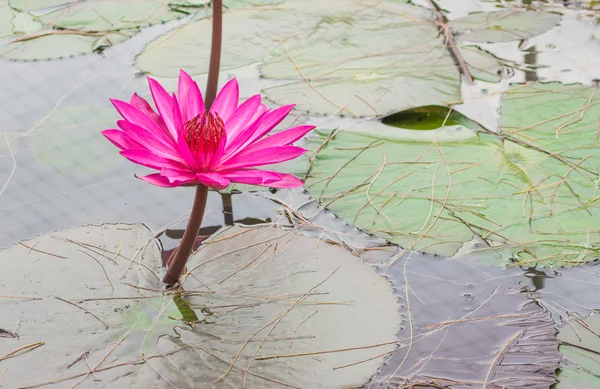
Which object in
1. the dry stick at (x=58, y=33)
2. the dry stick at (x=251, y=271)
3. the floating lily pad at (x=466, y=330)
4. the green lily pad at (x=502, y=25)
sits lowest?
the floating lily pad at (x=466, y=330)

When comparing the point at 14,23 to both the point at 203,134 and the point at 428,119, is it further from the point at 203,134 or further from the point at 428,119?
the point at 203,134

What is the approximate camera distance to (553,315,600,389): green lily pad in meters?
1.57

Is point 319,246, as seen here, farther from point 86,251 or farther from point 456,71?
point 456,71

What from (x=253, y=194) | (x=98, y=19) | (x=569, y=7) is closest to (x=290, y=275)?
(x=253, y=194)

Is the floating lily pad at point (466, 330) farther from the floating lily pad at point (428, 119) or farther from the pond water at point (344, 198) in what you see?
the floating lily pad at point (428, 119)

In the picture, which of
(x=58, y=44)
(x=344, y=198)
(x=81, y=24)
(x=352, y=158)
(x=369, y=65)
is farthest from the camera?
(x=81, y=24)

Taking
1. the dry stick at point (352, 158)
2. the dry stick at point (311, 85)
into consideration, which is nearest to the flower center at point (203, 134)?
the dry stick at point (352, 158)

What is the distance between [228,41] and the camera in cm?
280

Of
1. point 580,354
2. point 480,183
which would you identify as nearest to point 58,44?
point 480,183

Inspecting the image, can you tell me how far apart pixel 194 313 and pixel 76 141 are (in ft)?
2.90

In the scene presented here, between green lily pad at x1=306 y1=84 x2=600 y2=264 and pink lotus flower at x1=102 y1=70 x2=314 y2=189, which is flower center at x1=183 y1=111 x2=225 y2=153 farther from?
green lily pad at x1=306 y1=84 x2=600 y2=264

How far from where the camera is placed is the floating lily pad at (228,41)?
2.66 metres

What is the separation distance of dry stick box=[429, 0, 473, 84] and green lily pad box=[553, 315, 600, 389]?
118 cm

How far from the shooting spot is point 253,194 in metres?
2.13
